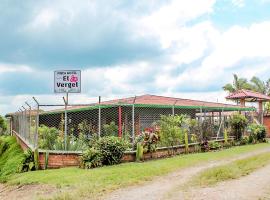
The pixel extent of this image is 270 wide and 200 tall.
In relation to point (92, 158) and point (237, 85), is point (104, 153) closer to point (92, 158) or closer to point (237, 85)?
point (92, 158)

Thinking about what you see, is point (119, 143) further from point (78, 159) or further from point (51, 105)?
point (51, 105)

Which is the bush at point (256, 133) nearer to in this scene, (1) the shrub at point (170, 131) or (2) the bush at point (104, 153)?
(1) the shrub at point (170, 131)

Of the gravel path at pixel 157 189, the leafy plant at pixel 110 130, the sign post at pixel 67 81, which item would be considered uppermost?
the sign post at pixel 67 81

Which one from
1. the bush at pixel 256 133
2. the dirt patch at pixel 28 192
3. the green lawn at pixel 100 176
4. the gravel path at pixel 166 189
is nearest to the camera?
the gravel path at pixel 166 189

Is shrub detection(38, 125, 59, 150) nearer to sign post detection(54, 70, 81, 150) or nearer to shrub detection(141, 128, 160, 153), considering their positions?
sign post detection(54, 70, 81, 150)

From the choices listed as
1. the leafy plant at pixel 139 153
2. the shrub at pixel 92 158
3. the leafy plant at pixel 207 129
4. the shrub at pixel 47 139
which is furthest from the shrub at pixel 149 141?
the leafy plant at pixel 207 129

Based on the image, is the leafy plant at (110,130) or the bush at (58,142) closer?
the bush at (58,142)

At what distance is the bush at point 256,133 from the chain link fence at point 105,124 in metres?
1.61

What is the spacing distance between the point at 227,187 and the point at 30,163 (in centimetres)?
723

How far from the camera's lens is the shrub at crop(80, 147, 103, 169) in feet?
40.6

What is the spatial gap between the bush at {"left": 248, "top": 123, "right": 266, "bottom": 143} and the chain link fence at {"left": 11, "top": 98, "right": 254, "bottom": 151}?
A: 5.28 ft

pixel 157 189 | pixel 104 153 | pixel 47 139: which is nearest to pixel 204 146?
pixel 104 153

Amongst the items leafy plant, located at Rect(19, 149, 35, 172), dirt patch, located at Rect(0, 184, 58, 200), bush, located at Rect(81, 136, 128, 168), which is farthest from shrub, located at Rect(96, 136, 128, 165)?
dirt patch, located at Rect(0, 184, 58, 200)

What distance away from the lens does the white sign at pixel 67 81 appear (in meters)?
14.1
